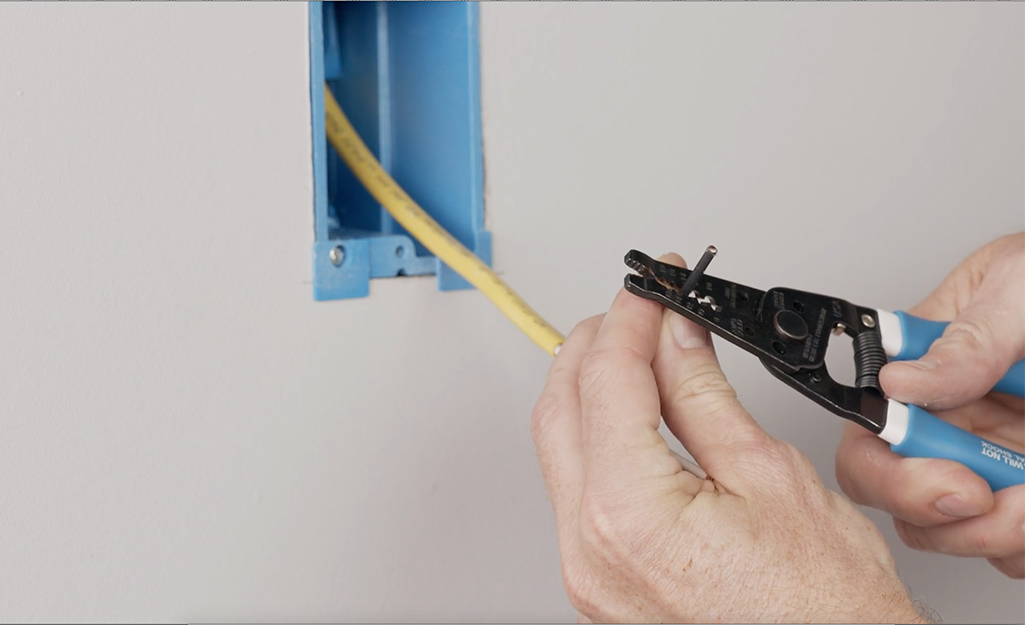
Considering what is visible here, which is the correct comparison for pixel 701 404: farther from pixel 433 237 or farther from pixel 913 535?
pixel 913 535

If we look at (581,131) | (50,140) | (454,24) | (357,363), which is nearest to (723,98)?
(581,131)

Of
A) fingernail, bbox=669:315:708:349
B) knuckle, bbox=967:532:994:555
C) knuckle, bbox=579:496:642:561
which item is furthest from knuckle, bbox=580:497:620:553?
knuckle, bbox=967:532:994:555

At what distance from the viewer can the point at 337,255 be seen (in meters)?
0.65

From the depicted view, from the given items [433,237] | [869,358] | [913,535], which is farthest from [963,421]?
[433,237]

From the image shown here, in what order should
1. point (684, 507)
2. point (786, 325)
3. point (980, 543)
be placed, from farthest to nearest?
point (980, 543), point (786, 325), point (684, 507)

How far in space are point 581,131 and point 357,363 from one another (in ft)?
0.91

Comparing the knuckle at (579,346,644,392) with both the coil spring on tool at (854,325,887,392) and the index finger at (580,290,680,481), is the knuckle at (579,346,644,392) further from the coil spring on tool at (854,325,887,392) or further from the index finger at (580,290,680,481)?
the coil spring on tool at (854,325,887,392)

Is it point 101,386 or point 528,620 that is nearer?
point 101,386

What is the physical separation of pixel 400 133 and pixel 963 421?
560mm

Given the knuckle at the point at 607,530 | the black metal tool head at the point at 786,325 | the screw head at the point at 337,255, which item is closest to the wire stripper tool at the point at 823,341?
the black metal tool head at the point at 786,325

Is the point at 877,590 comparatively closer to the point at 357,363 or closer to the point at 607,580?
the point at 607,580

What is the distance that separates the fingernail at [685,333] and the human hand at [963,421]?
0.52ft

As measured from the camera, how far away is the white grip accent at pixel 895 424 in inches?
23.4

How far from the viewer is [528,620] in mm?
785
